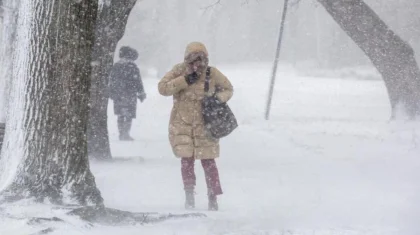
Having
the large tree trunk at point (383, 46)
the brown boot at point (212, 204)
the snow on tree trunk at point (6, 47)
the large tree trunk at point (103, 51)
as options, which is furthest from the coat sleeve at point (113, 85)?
the brown boot at point (212, 204)

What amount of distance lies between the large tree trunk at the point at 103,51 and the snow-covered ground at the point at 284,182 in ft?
2.02

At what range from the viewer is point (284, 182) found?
7758 millimetres

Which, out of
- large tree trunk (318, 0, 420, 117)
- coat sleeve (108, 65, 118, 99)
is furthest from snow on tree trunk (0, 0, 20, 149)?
large tree trunk (318, 0, 420, 117)

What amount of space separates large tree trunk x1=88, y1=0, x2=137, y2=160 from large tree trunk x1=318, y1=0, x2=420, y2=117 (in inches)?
199

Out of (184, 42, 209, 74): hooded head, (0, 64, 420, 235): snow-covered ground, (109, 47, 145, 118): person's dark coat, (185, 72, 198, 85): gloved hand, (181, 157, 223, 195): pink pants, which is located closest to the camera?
(0, 64, 420, 235): snow-covered ground

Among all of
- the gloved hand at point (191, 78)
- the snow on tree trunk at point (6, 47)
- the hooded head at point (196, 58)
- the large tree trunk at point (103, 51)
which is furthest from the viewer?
the snow on tree trunk at point (6, 47)

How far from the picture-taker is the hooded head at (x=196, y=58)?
586cm

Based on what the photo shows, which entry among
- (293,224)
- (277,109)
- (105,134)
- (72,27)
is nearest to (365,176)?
(293,224)

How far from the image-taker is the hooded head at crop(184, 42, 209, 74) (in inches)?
231

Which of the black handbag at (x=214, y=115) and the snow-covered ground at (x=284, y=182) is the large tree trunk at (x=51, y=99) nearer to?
the snow-covered ground at (x=284, y=182)

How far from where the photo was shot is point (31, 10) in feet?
16.4

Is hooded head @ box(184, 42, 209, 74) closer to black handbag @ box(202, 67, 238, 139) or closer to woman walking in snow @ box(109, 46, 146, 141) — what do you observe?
black handbag @ box(202, 67, 238, 139)

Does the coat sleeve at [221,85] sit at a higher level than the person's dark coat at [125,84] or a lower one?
lower

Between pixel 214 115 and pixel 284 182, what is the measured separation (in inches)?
84.7
